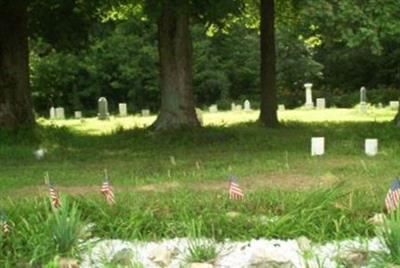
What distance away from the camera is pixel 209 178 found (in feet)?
34.8

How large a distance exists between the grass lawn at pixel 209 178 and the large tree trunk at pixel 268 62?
710 millimetres

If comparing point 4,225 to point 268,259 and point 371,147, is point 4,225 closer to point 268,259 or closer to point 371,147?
point 268,259

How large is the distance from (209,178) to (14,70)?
10330 millimetres

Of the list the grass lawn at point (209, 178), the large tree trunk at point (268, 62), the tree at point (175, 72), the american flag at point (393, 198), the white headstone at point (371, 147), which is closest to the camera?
the grass lawn at point (209, 178)

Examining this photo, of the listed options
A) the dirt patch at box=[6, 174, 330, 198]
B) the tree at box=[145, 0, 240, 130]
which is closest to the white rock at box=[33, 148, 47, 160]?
the tree at box=[145, 0, 240, 130]

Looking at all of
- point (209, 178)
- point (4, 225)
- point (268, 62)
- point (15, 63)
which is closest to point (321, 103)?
point (268, 62)

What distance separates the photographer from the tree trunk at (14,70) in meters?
19.2

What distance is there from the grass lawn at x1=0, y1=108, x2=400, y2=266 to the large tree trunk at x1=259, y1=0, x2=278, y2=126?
2.33 ft

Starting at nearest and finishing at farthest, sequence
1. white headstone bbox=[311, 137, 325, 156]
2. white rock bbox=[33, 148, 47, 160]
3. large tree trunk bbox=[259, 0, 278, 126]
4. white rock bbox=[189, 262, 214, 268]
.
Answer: white rock bbox=[189, 262, 214, 268] → white headstone bbox=[311, 137, 325, 156] → white rock bbox=[33, 148, 47, 160] → large tree trunk bbox=[259, 0, 278, 126]

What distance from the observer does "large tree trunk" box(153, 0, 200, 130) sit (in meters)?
18.2

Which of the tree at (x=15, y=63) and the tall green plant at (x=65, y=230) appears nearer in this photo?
the tall green plant at (x=65, y=230)

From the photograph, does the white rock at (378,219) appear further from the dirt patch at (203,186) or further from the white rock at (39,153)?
the white rock at (39,153)

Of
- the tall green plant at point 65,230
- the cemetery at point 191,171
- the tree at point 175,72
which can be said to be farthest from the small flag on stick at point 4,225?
the tree at point 175,72

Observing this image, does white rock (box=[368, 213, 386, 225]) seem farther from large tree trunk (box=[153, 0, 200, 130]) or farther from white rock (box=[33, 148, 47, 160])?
large tree trunk (box=[153, 0, 200, 130])
